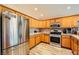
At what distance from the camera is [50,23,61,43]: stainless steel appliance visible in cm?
496

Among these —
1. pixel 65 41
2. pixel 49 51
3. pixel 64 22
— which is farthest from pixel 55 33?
pixel 49 51

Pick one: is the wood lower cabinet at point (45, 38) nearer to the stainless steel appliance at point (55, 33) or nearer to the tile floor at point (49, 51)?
the stainless steel appliance at point (55, 33)

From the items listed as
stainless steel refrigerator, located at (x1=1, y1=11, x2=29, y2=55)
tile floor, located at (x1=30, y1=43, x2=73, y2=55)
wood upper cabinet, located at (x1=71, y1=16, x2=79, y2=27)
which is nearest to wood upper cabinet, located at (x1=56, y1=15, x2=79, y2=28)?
wood upper cabinet, located at (x1=71, y1=16, x2=79, y2=27)

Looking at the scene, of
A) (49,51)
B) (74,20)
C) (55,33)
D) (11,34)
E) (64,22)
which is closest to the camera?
(11,34)

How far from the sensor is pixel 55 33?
5.18 meters

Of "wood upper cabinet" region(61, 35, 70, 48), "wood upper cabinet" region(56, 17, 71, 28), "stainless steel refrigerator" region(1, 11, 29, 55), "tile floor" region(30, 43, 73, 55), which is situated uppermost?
"wood upper cabinet" region(56, 17, 71, 28)

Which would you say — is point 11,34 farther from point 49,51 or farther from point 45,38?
point 45,38

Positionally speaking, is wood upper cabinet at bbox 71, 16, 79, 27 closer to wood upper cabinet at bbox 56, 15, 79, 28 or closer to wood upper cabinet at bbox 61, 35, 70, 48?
wood upper cabinet at bbox 56, 15, 79, 28

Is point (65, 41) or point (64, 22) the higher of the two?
point (64, 22)

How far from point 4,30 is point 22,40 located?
769mm

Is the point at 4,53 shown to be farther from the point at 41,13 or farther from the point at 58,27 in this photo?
the point at 58,27

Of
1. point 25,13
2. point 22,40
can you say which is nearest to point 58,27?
point 25,13

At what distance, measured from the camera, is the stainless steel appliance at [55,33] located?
4958 millimetres

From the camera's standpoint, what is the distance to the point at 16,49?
2342 mm
